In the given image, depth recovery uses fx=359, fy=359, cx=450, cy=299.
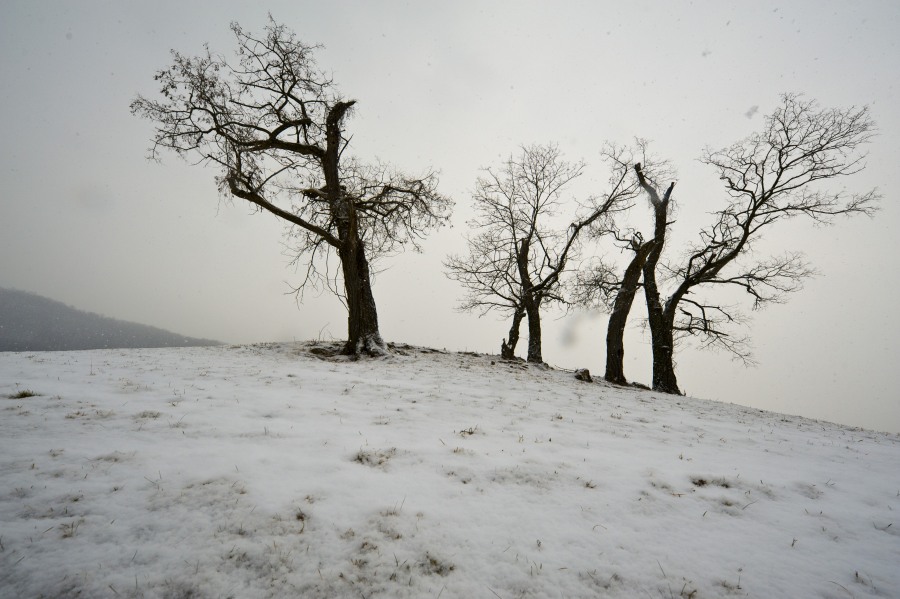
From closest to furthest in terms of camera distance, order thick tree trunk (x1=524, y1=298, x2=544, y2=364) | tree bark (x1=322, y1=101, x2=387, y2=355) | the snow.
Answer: the snow < tree bark (x1=322, y1=101, x2=387, y2=355) < thick tree trunk (x1=524, y1=298, x2=544, y2=364)

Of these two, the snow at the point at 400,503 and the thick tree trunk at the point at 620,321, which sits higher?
the thick tree trunk at the point at 620,321

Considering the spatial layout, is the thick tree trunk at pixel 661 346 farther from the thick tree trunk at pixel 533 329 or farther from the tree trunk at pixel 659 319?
the thick tree trunk at pixel 533 329

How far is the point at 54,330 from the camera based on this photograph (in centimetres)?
13788

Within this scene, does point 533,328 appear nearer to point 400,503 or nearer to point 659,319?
point 659,319

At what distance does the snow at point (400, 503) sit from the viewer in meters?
2.14

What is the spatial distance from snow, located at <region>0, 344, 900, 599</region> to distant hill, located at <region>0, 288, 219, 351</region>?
5412 inches

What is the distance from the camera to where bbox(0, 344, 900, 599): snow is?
84.3 inches

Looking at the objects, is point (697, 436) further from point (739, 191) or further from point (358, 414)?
point (739, 191)

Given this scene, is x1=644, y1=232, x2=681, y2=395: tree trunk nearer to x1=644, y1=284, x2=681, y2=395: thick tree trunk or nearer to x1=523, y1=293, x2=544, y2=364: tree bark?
x1=644, y1=284, x2=681, y2=395: thick tree trunk

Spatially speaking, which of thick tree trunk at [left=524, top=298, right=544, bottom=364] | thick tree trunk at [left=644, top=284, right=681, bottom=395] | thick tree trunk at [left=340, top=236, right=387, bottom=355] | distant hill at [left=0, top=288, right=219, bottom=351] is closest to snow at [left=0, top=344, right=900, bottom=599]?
thick tree trunk at [left=340, top=236, right=387, bottom=355]

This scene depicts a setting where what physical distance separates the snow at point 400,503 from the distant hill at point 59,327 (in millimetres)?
137456

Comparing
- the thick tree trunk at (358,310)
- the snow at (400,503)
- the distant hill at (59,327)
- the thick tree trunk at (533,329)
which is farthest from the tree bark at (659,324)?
the distant hill at (59,327)

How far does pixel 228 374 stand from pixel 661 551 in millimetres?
7393

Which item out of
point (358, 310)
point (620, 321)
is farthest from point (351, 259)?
point (620, 321)
